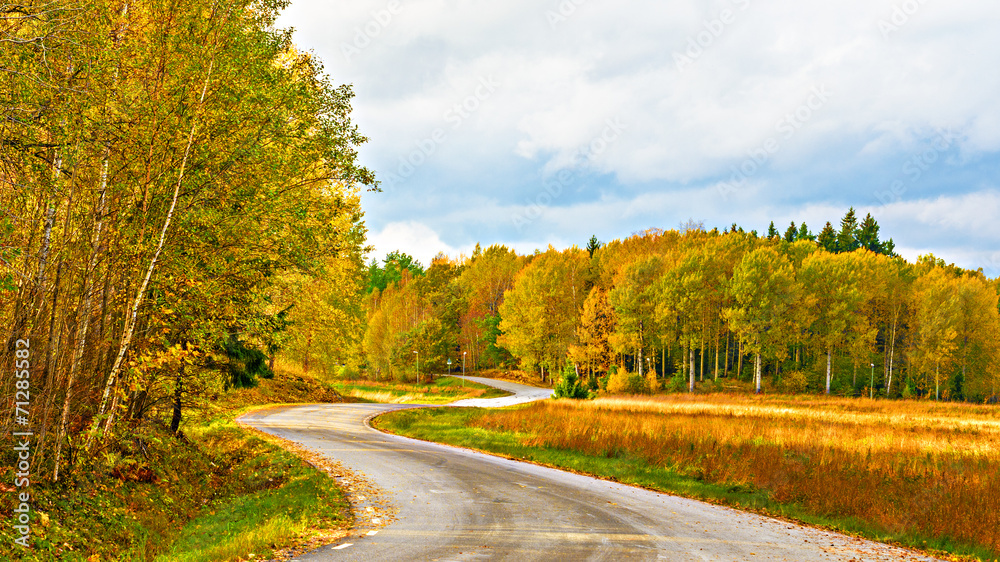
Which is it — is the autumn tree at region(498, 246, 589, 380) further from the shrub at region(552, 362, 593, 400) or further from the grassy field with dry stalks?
the grassy field with dry stalks

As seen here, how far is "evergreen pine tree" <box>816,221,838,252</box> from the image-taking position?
10594 centimetres

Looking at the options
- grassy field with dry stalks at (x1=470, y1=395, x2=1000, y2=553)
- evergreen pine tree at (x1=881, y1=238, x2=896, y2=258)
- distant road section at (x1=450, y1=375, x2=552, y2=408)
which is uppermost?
evergreen pine tree at (x1=881, y1=238, x2=896, y2=258)

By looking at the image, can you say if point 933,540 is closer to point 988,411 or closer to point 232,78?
point 232,78

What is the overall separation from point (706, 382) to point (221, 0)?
166 ft

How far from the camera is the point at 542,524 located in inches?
376

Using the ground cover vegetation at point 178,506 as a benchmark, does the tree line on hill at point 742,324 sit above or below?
above

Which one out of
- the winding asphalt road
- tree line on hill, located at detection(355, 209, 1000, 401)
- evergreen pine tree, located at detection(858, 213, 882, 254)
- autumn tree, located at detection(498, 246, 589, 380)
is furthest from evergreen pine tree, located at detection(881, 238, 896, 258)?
the winding asphalt road

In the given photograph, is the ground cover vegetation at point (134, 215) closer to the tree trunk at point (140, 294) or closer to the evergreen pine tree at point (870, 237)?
the tree trunk at point (140, 294)

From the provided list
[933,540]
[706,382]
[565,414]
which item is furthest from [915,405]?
[933,540]

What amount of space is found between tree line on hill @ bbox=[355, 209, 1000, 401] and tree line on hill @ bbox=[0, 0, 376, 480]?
116 ft

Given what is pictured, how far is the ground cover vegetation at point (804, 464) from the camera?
1066 cm

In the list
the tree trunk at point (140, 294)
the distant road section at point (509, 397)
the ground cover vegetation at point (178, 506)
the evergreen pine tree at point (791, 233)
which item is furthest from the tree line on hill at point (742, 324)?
the evergreen pine tree at point (791, 233)

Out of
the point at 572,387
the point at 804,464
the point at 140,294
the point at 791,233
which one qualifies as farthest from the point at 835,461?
the point at 791,233

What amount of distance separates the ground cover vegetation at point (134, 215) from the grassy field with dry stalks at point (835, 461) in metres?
11.7
